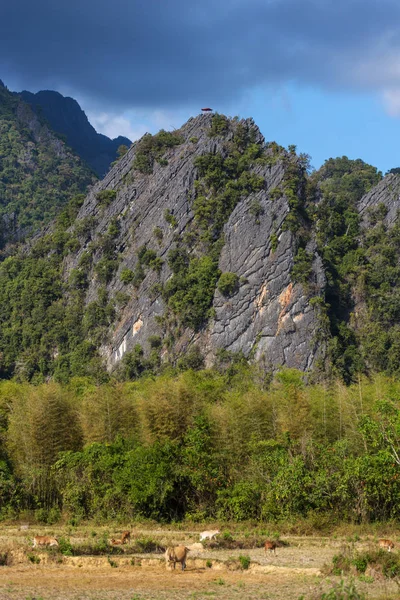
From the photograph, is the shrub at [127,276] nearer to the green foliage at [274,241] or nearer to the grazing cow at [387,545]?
the green foliage at [274,241]

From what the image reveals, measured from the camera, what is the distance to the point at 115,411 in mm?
35562

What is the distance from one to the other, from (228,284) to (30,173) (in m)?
82.7

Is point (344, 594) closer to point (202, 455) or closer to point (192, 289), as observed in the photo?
point (202, 455)

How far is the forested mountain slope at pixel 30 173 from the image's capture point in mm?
136625

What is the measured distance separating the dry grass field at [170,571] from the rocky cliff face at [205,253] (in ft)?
175

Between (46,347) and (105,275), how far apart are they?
10.6m

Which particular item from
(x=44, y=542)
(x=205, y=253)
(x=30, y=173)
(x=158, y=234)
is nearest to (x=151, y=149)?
(x=158, y=234)

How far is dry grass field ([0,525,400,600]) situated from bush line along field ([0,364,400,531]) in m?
2.48

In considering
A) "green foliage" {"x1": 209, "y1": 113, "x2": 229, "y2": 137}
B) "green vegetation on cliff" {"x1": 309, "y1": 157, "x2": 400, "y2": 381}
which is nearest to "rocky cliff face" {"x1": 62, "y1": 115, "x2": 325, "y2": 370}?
"green foliage" {"x1": 209, "y1": 113, "x2": 229, "y2": 137}

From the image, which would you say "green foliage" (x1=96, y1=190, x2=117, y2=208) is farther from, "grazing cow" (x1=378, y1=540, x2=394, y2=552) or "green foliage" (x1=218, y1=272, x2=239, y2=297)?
"grazing cow" (x1=378, y1=540, x2=394, y2=552)

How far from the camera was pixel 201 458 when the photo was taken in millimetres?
30781

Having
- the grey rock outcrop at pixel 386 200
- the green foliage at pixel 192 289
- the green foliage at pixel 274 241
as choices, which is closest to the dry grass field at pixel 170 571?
the green foliage at pixel 192 289

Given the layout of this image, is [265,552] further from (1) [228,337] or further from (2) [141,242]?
(2) [141,242]

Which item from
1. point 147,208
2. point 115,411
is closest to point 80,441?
point 115,411
